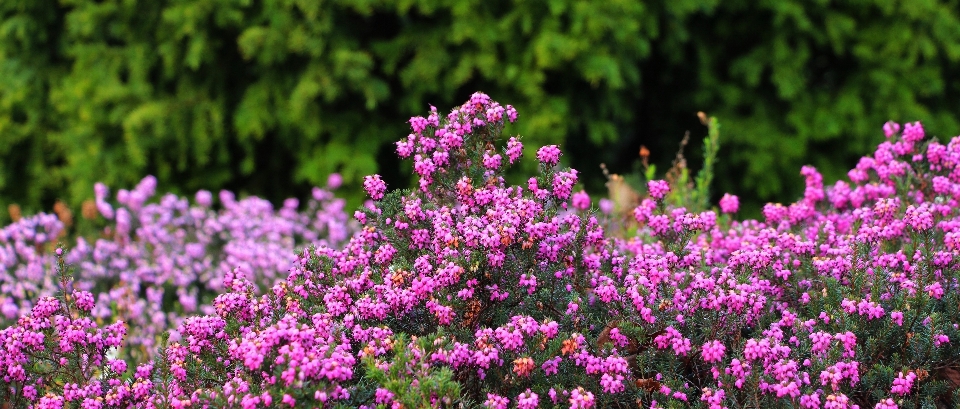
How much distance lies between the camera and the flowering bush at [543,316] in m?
2.49

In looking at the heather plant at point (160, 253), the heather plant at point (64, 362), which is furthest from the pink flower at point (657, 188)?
the heather plant at point (160, 253)

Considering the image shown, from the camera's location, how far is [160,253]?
19.8ft

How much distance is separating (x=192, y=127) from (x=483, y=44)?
84.4 inches

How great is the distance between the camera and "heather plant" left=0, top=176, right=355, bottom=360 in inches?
213

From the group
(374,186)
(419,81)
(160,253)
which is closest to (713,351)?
(374,186)

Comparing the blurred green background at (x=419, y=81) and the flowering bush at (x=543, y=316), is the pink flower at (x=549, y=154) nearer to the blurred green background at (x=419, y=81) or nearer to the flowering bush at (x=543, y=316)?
the flowering bush at (x=543, y=316)

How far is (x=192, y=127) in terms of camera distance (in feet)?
23.1

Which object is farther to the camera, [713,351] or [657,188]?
[657,188]

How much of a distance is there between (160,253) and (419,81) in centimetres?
199

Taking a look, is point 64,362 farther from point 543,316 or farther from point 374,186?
point 543,316

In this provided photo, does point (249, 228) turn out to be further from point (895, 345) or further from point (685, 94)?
Result: point (895, 345)

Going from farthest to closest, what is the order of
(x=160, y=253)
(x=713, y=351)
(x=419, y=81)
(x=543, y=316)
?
(x=419, y=81), (x=160, y=253), (x=543, y=316), (x=713, y=351)

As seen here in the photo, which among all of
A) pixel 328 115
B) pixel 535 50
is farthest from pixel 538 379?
pixel 328 115

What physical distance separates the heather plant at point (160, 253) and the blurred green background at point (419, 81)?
511 millimetres
